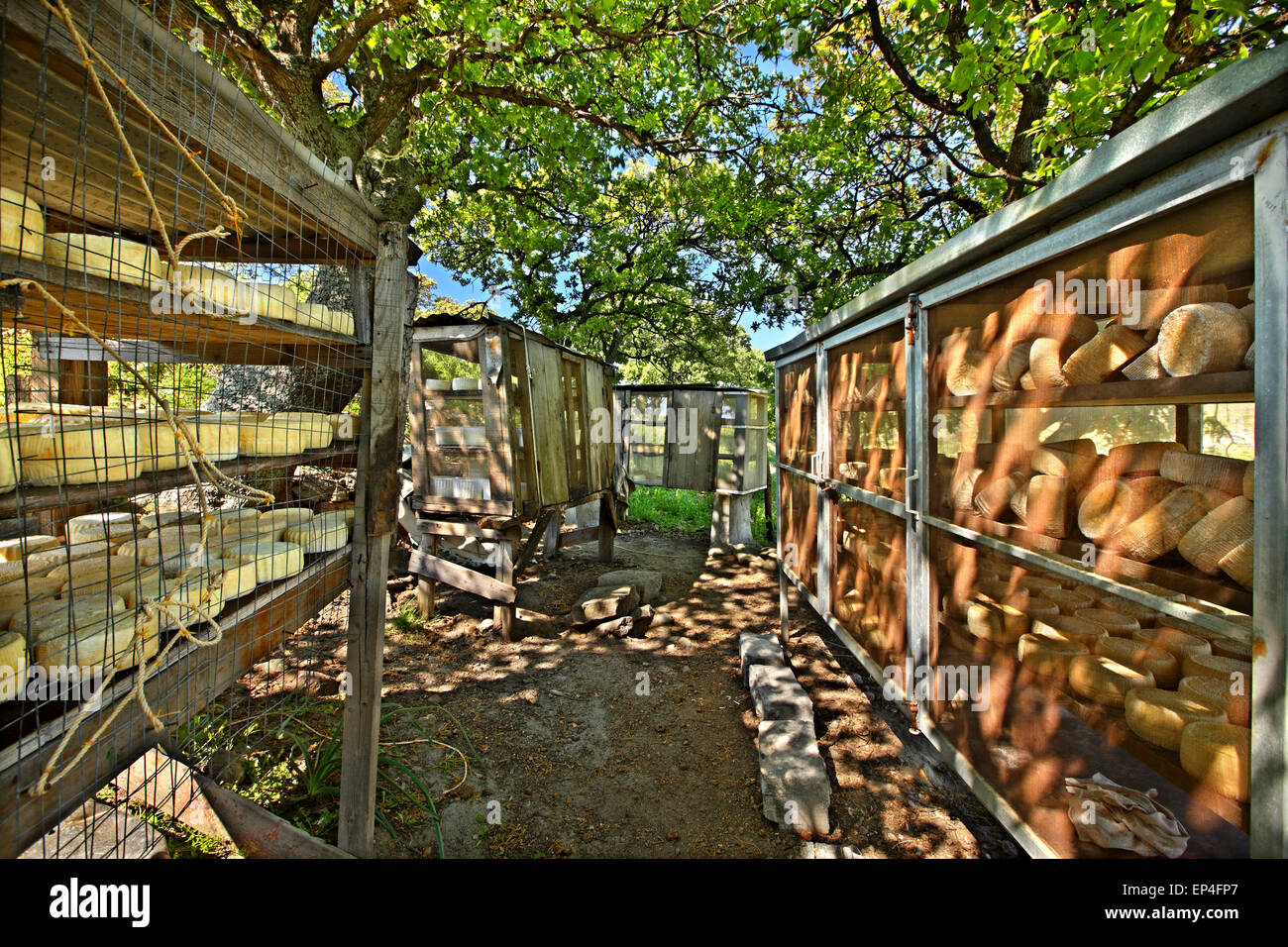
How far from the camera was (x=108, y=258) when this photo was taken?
144 centimetres

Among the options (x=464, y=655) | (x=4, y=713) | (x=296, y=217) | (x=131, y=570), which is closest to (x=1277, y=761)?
(x=4, y=713)

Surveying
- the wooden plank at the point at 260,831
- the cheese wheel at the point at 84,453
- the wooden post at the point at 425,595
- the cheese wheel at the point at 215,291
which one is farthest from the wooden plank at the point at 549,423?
the cheese wheel at the point at 84,453

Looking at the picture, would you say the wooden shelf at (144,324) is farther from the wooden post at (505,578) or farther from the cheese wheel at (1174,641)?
the wooden post at (505,578)

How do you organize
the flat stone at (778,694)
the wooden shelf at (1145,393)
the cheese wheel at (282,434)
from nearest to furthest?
the wooden shelf at (1145,393) < the cheese wheel at (282,434) < the flat stone at (778,694)

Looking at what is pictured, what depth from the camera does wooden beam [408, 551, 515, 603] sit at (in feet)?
18.9

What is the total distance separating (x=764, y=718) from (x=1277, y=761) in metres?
3.12

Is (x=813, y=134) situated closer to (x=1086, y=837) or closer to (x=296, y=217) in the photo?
(x=296, y=217)

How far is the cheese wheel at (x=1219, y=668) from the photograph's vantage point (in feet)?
4.42

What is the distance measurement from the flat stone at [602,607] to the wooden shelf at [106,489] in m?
4.37

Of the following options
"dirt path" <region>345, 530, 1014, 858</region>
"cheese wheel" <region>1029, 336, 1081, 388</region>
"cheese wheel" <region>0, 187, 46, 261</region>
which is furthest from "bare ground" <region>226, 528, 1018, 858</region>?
"cheese wheel" <region>0, 187, 46, 261</region>

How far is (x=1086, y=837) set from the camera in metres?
1.73

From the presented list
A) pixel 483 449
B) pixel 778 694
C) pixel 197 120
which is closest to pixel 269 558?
pixel 197 120

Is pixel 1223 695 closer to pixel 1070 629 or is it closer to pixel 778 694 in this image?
pixel 1070 629

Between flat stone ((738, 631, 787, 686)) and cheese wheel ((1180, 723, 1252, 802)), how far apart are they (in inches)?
136
